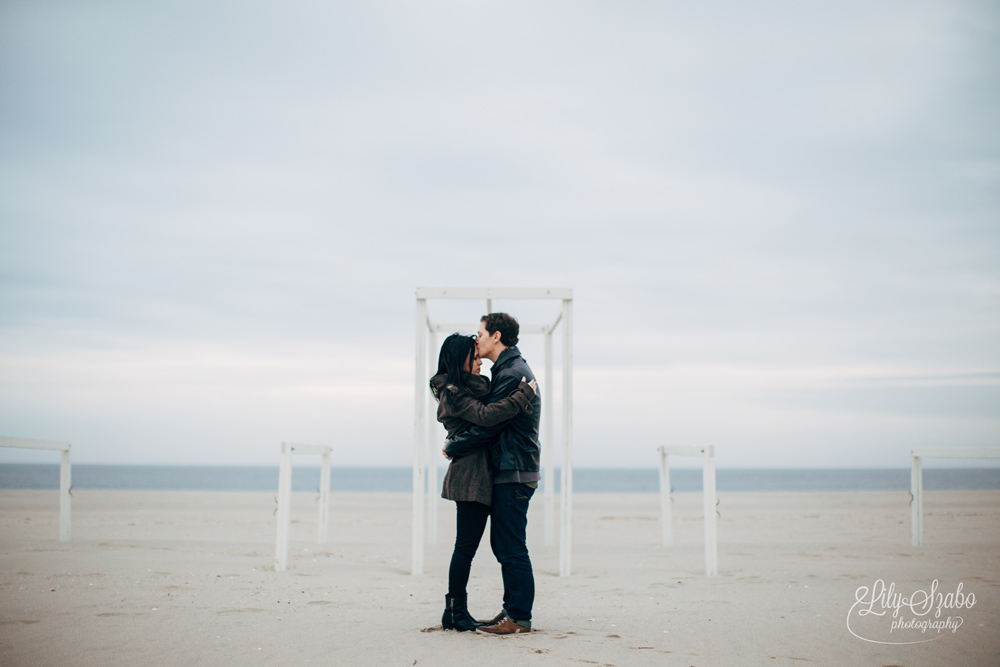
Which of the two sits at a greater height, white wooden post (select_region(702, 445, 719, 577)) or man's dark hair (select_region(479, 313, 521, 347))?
man's dark hair (select_region(479, 313, 521, 347))

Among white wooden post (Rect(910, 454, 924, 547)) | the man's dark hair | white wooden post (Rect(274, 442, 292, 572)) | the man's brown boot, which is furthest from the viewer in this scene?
white wooden post (Rect(910, 454, 924, 547))

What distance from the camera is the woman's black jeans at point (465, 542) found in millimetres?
3875

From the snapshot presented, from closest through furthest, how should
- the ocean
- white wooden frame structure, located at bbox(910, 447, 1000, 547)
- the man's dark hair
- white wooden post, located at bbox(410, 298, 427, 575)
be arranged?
the man's dark hair → white wooden post, located at bbox(410, 298, 427, 575) → white wooden frame structure, located at bbox(910, 447, 1000, 547) → the ocean

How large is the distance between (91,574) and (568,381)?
13.1 ft

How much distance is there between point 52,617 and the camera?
4043mm

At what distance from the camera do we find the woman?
3.80 m

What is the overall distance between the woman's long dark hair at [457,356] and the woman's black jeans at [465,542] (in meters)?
0.66

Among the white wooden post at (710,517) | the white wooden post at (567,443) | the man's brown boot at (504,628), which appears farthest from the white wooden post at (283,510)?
the white wooden post at (710,517)

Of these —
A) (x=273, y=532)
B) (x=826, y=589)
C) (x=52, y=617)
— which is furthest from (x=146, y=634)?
(x=273, y=532)

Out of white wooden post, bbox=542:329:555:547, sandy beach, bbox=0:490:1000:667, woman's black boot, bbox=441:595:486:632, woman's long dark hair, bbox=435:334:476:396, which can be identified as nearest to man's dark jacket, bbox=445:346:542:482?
woman's long dark hair, bbox=435:334:476:396

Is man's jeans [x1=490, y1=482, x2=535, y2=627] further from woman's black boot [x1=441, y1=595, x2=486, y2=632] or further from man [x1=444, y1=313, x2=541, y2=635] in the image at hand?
woman's black boot [x1=441, y1=595, x2=486, y2=632]

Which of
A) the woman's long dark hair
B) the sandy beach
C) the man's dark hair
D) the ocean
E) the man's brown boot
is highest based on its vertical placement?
the man's dark hair

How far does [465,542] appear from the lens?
3893mm

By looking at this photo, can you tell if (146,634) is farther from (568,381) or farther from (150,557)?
(568,381)
